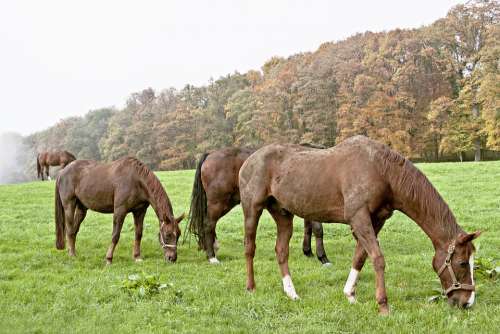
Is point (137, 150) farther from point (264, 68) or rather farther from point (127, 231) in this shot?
point (127, 231)

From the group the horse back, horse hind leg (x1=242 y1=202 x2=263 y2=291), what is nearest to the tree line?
the horse back

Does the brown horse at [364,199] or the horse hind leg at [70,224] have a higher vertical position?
the brown horse at [364,199]

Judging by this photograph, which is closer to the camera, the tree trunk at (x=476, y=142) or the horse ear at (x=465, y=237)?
the horse ear at (x=465, y=237)

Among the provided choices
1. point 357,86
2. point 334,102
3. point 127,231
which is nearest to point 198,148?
point 334,102

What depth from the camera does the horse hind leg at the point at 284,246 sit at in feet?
20.7

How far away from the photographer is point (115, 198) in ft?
30.3

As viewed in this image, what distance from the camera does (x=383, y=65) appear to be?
41.4 meters

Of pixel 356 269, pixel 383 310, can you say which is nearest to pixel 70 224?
pixel 356 269

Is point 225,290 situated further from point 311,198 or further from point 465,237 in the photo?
point 465,237

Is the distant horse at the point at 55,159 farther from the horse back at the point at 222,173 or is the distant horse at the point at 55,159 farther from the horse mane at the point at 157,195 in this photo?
the horse back at the point at 222,173

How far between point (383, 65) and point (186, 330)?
132 ft

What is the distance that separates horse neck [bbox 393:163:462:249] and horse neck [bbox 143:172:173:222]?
482cm

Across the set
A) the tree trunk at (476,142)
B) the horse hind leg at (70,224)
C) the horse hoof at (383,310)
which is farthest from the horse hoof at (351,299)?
the tree trunk at (476,142)

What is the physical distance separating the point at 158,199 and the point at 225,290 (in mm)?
3090
